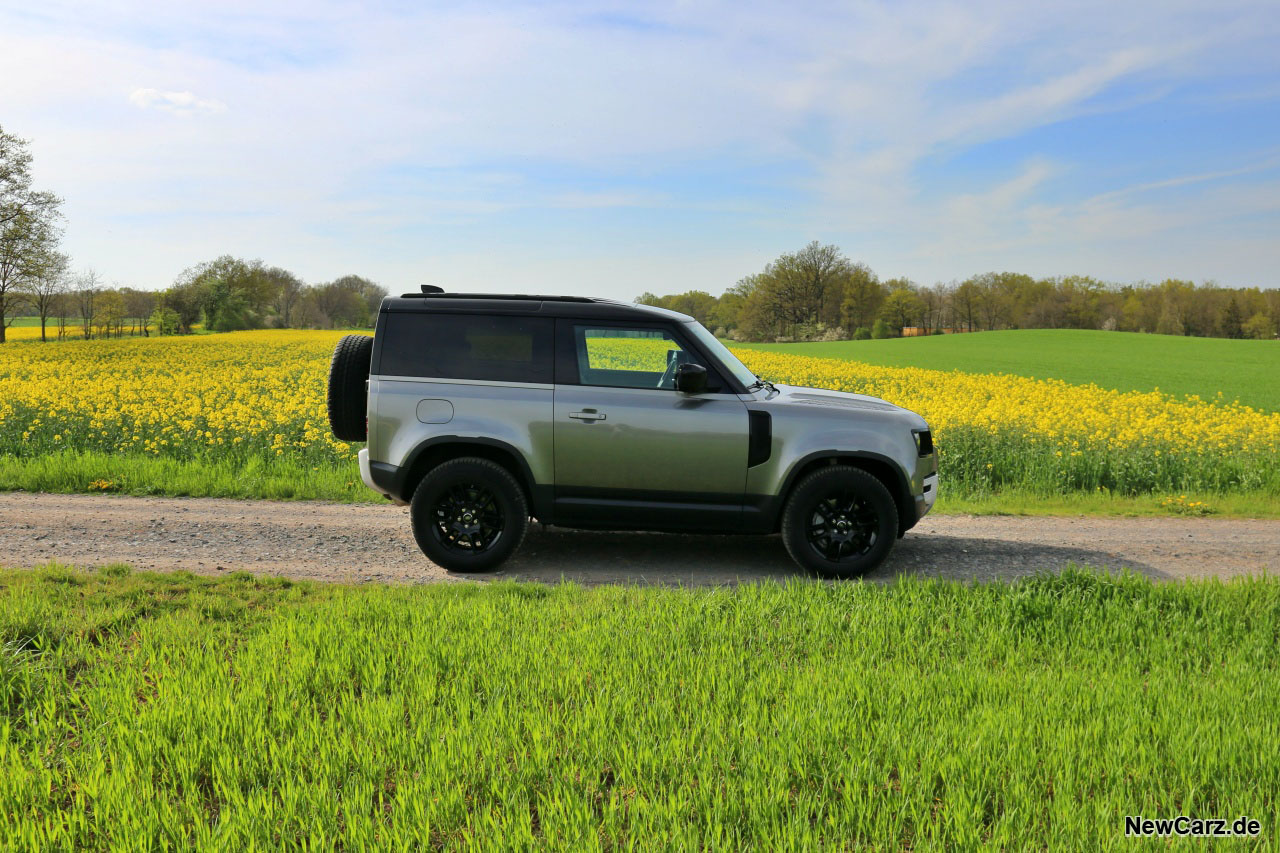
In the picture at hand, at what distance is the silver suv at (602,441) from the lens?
643 centimetres

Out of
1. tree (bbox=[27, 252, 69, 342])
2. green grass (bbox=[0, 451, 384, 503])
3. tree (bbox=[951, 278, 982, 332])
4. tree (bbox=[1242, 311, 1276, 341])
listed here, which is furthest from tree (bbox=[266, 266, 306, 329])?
tree (bbox=[1242, 311, 1276, 341])

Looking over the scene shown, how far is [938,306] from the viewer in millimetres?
92375

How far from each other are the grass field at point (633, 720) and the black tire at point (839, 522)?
970 mm

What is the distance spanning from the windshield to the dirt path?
160 centimetres

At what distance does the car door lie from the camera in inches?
253

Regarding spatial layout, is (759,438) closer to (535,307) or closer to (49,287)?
(535,307)

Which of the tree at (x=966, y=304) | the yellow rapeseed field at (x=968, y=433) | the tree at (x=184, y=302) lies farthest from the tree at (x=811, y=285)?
the yellow rapeseed field at (x=968, y=433)

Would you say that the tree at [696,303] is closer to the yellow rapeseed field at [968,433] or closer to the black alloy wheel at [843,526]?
the yellow rapeseed field at [968,433]

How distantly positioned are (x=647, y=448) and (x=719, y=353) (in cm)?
103

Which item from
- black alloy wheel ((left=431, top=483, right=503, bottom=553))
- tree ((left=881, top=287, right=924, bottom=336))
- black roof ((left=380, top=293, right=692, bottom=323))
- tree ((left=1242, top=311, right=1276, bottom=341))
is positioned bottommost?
black alloy wheel ((left=431, top=483, right=503, bottom=553))

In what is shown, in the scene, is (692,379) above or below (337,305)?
below

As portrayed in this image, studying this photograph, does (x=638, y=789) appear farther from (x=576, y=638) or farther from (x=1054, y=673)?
(x=1054, y=673)

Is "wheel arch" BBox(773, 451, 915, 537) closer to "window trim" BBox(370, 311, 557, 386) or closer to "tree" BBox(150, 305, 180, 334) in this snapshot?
"window trim" BBox(370, 311, 557, 386)

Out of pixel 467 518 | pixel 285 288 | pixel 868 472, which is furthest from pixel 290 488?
pixel 285 288
